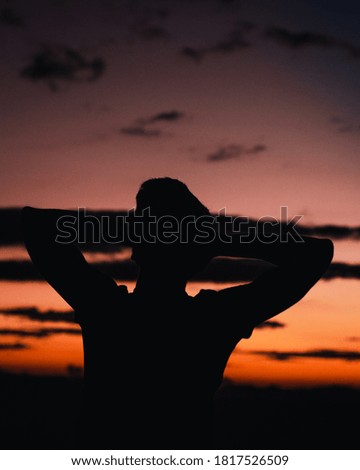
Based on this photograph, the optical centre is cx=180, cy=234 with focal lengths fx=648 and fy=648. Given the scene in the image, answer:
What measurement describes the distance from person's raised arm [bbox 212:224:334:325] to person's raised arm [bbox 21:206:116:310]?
23.8 inches

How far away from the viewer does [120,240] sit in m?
3.19

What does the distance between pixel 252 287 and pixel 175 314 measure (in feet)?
1.32

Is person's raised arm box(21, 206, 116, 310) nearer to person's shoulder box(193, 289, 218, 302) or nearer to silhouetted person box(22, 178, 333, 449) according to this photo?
silhouetted person box(22, 178, 333, 449)

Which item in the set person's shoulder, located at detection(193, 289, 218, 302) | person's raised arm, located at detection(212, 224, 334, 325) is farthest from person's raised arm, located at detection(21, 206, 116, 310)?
person's raised arm, located at detection(212, 224, 334, 325)

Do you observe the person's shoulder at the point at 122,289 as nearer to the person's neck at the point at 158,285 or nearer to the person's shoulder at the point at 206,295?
the person's neck at the point at 158,285

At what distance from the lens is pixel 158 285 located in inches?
118

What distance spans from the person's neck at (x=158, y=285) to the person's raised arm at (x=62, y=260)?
14cm

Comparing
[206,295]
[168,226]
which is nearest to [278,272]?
[206,295]

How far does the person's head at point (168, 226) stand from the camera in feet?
9.90

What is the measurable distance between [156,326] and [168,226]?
465 mm

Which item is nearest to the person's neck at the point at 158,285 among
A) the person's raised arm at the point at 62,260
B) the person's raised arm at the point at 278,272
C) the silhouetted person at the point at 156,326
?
the silhouetted person at the point at 156,326

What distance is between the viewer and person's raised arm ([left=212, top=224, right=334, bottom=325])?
3078 millimetres

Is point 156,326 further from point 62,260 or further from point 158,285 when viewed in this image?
point 62,260
